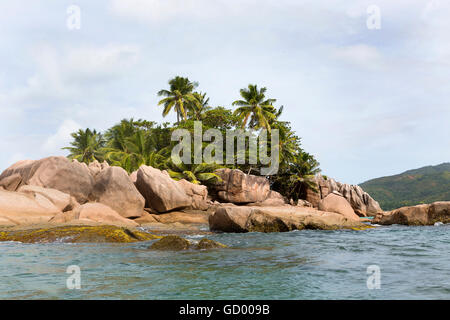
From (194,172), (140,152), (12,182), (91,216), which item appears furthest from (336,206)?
(12,182)

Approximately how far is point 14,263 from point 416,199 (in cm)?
8892

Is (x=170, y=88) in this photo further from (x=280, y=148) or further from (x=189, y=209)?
(x=189, y=209)

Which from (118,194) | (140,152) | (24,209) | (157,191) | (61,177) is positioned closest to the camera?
(24,209)

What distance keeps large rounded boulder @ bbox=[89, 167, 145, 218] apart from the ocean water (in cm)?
705

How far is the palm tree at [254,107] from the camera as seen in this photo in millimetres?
37594

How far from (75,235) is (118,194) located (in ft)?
21.4

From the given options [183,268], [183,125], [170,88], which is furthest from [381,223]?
[170,88]

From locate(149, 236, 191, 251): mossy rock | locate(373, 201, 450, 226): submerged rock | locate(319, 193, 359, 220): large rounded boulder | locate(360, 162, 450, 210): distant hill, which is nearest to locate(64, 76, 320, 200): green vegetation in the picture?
locate(319, 193, 359, 220): large rounded boulder

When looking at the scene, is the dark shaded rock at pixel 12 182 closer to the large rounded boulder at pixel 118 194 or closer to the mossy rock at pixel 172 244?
the large rounded boulder at pixel 118 194

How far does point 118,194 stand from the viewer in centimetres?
1647

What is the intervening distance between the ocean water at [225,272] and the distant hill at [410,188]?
251 feet

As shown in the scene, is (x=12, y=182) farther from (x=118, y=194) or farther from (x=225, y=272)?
(x=225, y=272)

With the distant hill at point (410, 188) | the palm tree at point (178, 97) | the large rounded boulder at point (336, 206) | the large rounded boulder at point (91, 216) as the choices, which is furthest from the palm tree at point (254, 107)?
the distant hill at point (410, 188)

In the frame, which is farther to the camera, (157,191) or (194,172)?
(194,172)
